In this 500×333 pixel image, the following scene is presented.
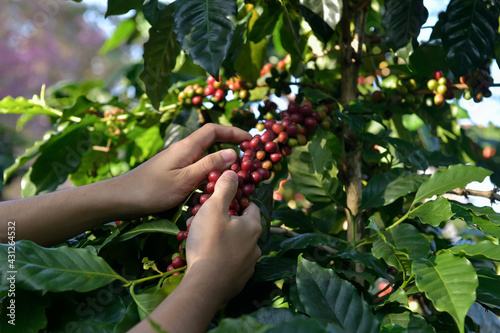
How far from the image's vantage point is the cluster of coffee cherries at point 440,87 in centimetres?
107

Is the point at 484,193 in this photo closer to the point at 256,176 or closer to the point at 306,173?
the point at 306,173

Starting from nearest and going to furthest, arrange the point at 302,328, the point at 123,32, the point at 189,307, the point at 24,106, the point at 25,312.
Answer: the point at 302,328 → the point at 189,307 → the point at 25,312 → the point at 24,106 → the point at 123,32

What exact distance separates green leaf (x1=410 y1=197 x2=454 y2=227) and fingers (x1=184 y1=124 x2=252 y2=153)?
14.5 inches

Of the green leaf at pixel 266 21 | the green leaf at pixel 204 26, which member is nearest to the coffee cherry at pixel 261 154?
the green leaf at pixel 204 26

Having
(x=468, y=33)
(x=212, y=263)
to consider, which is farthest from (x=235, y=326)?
Result: (x=468, y=33)

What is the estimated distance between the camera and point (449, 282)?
0.61m

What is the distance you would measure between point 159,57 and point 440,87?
25.8 inches

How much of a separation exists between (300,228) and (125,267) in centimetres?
40

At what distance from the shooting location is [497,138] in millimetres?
1669

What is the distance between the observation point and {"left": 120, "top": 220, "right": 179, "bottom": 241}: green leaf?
2.58 feet

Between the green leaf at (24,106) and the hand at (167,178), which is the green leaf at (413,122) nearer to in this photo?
the hand at (167,178)

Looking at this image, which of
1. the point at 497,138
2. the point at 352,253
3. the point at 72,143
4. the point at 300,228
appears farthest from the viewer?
the point at 497,138

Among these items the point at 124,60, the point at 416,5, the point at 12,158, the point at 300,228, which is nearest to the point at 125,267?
the point at 300,228

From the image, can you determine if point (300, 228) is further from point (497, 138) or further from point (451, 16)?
point (497, 138)
